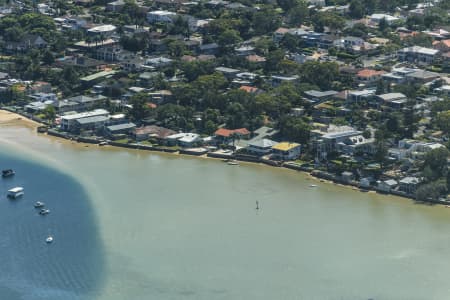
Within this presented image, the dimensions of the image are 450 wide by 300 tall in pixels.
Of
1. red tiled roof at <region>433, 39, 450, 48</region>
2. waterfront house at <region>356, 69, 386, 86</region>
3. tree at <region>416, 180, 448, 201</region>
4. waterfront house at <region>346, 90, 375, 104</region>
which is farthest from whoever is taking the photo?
red tiled roof at <region>433, 39, 450, 48</region>

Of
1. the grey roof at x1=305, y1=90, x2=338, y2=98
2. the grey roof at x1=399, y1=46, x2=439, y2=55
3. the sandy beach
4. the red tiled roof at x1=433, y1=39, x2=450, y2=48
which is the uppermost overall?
the red tiled roof at x1=433, y1=39, x2=450, y2=48

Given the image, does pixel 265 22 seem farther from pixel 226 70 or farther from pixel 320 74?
pixel 320 74

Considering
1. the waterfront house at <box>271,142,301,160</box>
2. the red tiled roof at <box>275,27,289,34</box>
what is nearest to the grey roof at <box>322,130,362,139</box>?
the waterfront house at <box>271,142,301,160</box>

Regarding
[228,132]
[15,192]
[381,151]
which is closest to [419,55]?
[228,132]

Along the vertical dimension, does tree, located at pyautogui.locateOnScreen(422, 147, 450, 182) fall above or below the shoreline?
above

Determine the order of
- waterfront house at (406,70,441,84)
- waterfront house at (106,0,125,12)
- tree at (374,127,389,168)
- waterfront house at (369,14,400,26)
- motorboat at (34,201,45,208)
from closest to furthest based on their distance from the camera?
motorboat at (34,201,45,208)
tree at (374,127,389,168)
waterfront house at (406,70,441,84)
waterfront house at (369,14,400,26)
waterfront house at (106,0,125,12)

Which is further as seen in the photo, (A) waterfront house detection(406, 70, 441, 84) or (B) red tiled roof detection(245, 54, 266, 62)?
(B) red tiled roof detection(245, 54, 266, 62)

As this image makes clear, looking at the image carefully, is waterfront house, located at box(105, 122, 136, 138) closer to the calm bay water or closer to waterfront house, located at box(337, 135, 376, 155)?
the calm bay water
